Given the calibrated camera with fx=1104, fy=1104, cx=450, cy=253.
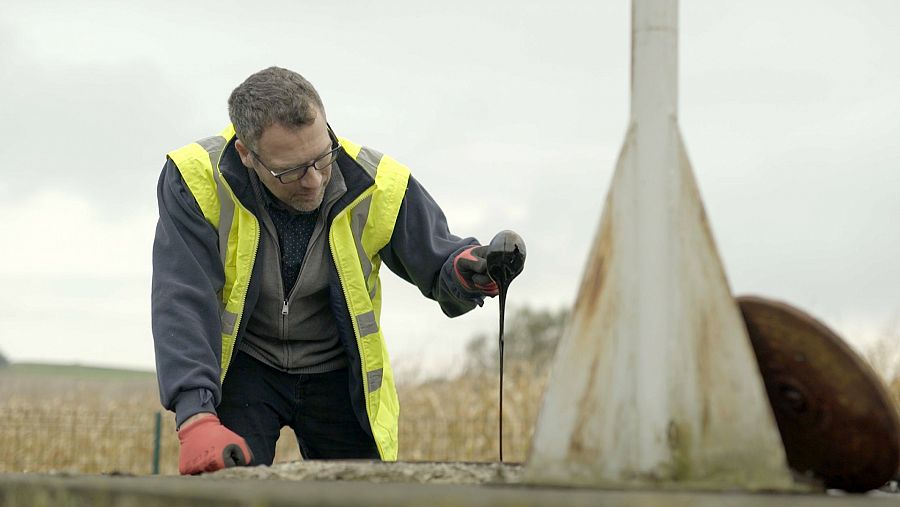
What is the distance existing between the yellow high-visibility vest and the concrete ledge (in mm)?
1863

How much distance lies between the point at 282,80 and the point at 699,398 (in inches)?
90.2

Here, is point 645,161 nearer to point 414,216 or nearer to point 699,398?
point 699,398

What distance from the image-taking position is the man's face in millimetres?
3705

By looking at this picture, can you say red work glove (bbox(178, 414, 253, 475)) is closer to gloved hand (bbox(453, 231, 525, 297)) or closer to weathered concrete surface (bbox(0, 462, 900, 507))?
weathered concrete surface (bbox(0, 462, 900, 507))

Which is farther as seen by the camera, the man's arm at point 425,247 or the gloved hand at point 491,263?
the man's arm at point 425,247

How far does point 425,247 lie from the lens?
3.96 metres

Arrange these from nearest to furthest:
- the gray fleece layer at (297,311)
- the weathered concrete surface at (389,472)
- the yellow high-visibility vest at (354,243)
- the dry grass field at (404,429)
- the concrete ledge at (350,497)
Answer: the concrete ledge at (350,497) < the weathered concrete surface at (389,472) < the yellow high-visibility vest at (354,243) < the gray fleece layer at (297,311) < the dry grass field at (404,429)

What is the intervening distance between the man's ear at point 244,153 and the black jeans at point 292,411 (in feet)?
2.29

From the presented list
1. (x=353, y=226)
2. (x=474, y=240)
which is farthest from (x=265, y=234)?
(x=474, y=240)

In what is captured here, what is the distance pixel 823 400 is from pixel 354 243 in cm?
210

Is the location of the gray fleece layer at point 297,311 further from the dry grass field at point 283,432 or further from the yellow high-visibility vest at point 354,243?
the dry grass field at point 283,432

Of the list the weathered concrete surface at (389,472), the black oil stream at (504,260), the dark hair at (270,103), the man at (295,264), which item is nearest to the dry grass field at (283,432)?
the man at (295,264)

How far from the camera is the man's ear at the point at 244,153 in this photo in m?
3.84

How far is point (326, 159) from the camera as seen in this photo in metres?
3.78
